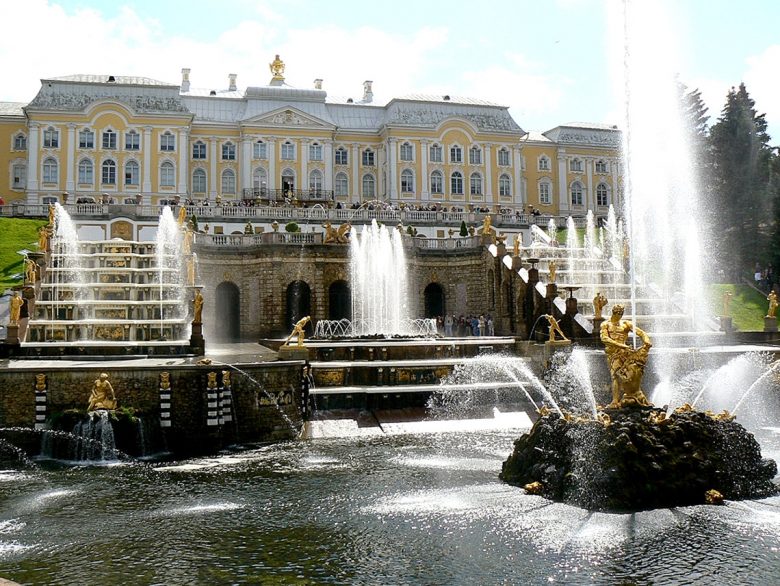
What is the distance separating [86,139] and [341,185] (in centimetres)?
2238

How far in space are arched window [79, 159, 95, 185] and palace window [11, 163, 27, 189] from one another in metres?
6.54

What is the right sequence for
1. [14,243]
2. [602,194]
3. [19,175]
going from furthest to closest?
[602,194], [19,175], [14,243]

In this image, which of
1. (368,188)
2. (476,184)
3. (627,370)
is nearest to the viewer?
(627,370)

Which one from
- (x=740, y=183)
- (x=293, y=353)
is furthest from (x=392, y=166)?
(x=293, y=353)

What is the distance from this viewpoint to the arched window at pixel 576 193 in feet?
244

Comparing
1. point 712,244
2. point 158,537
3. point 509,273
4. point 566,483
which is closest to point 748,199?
point 712,244

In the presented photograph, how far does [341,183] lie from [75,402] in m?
50.6

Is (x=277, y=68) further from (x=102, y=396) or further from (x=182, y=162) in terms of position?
(x=102, y=396)

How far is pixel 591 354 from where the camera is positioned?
2417 cm

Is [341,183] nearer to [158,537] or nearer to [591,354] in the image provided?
[591,354]

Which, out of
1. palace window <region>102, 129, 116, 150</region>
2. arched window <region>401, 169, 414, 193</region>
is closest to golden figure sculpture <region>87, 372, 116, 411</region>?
palace window <region>102, 129, 116, 150</region>

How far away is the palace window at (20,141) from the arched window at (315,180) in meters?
25.6

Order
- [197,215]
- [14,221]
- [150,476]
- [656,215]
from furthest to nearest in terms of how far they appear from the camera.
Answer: [656,215] < [14,221] < [197,215] < [150,476]

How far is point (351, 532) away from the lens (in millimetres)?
11281
